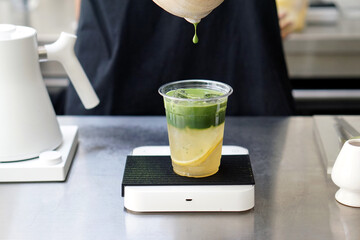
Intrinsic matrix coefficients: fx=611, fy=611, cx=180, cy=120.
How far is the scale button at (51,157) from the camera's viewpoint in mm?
1107

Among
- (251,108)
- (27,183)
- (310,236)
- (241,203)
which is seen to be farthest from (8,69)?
(251,108)

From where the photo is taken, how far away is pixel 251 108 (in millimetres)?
1608

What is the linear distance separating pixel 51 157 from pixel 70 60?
214mm

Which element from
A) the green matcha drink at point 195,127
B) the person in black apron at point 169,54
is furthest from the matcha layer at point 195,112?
the person in black apron at point 169,54

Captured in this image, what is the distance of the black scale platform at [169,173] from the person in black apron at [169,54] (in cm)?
49

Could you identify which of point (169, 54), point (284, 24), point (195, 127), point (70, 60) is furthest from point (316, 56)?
point (195, 127)

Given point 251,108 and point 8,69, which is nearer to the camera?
point 8,69

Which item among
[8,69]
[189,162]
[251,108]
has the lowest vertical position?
[251,108]

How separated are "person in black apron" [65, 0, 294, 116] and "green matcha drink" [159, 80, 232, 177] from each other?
0.53 m

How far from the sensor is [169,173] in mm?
1044

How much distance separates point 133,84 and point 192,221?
68cm

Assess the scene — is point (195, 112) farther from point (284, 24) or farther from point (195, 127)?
point (284, 24)

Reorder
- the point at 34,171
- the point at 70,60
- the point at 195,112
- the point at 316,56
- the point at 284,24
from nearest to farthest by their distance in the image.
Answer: the point at 195,112 → the point at 34,171 → the point at 70,60 → the point at 284,24 → the point at 316,56

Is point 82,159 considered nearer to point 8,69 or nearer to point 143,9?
point 8,69
